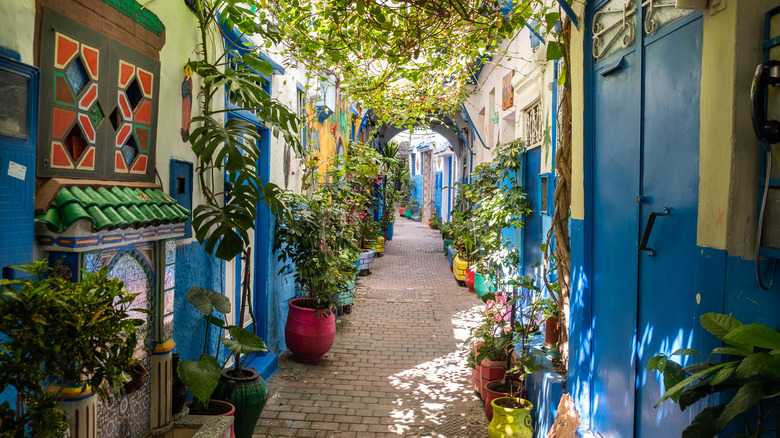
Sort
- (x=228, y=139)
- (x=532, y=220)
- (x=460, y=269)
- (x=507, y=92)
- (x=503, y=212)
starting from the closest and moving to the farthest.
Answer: (x=228, y=139)
(x=532, y=220)
(x=503, y=212)
(x=507, y=92)
(x=460, y=269)

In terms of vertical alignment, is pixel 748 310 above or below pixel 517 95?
below

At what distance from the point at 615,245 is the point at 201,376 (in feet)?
8.33

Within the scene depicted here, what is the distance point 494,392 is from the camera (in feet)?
14.4

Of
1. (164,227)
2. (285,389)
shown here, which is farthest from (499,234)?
(164,227)

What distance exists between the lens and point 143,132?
2988mm

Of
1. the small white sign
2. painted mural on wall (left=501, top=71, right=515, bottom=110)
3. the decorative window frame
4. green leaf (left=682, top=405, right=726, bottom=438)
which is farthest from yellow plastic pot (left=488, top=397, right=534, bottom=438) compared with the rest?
painted mural on wall (left=501, top=71, right=515, bottom=110)

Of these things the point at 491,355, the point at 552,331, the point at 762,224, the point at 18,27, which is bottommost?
the point at 491,355

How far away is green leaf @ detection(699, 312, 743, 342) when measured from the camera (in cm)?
163

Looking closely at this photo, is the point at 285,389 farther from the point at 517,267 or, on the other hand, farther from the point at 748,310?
the point at 748,310

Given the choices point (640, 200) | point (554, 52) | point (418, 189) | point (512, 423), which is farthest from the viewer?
point (418, 189)

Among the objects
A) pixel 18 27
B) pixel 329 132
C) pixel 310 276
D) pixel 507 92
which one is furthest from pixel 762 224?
pixel 329 132

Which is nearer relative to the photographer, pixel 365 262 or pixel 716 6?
pixel 716 6

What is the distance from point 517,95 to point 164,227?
534cm

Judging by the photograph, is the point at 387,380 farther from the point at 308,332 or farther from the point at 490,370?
the point at 490,370
